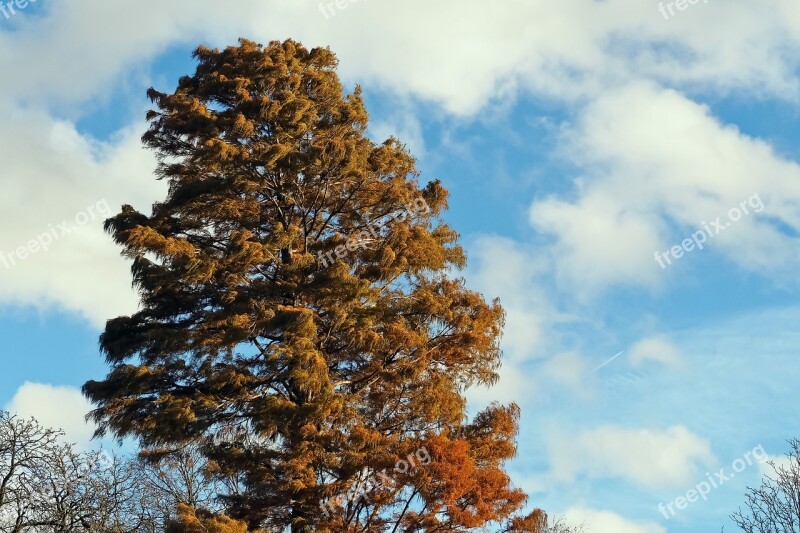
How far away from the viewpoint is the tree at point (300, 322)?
17.0 m

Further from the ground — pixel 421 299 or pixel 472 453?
pixel 421 299

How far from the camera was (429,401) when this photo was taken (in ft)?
60.3

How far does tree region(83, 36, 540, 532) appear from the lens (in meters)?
17.0

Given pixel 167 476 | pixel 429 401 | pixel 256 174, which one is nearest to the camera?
pixel 429 401

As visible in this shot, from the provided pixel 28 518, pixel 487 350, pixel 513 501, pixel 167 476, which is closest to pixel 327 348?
pixel 487 350

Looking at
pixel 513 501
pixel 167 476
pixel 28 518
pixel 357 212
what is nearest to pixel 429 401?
pixel 513 501

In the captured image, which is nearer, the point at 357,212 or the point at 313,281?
the point at 313,281

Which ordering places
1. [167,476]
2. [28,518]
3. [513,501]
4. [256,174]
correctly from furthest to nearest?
[167,476] → [28,518] → [256,174] → [513,501]

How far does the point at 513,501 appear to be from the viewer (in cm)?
1720

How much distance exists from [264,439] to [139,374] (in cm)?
269

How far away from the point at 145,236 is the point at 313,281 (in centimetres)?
339

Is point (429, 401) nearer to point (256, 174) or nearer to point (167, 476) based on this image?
point (256, 174)

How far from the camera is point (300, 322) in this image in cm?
1736

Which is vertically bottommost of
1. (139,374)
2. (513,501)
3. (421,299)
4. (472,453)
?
(513,501)
